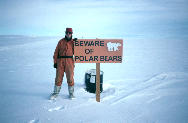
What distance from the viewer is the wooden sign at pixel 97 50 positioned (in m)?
3.19

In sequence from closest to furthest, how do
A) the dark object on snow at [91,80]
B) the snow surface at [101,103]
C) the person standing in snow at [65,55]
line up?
1. the snow surface at [101,103]
2. the person standing in snow at [65,55]
3. the dark object on snow at [91,80]

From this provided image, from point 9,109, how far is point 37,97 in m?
0.69

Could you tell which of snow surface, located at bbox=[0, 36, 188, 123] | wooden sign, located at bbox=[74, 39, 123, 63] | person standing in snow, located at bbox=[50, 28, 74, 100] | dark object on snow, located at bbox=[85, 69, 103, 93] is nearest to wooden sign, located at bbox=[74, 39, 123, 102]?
wooden sign, located at bbox=[74, 39, 123, 63]

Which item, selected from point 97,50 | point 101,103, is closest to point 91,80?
point 101,103

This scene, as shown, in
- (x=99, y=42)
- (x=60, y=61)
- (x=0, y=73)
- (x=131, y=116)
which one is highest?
(x=99, y=42)

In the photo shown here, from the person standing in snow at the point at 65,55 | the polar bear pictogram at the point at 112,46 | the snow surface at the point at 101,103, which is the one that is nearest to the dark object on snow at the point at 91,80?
the snow surface at the point at 101,103

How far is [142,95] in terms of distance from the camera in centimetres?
383

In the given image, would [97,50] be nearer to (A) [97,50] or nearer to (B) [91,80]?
(A) [97,50]

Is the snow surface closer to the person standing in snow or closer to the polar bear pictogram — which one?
the person standing in snow

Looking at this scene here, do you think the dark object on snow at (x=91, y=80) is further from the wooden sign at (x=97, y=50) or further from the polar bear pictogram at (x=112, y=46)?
the polar bear pictogram at (x=112, y=46)

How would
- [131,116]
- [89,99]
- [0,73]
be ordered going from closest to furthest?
[131,116] → [89,99] → [0,73]

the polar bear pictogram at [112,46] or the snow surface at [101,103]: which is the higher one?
the polar bear pictogram at [112,46]

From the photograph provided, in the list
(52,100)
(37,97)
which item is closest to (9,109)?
(37,97)

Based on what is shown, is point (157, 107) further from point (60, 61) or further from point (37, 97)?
point (37, 97)
